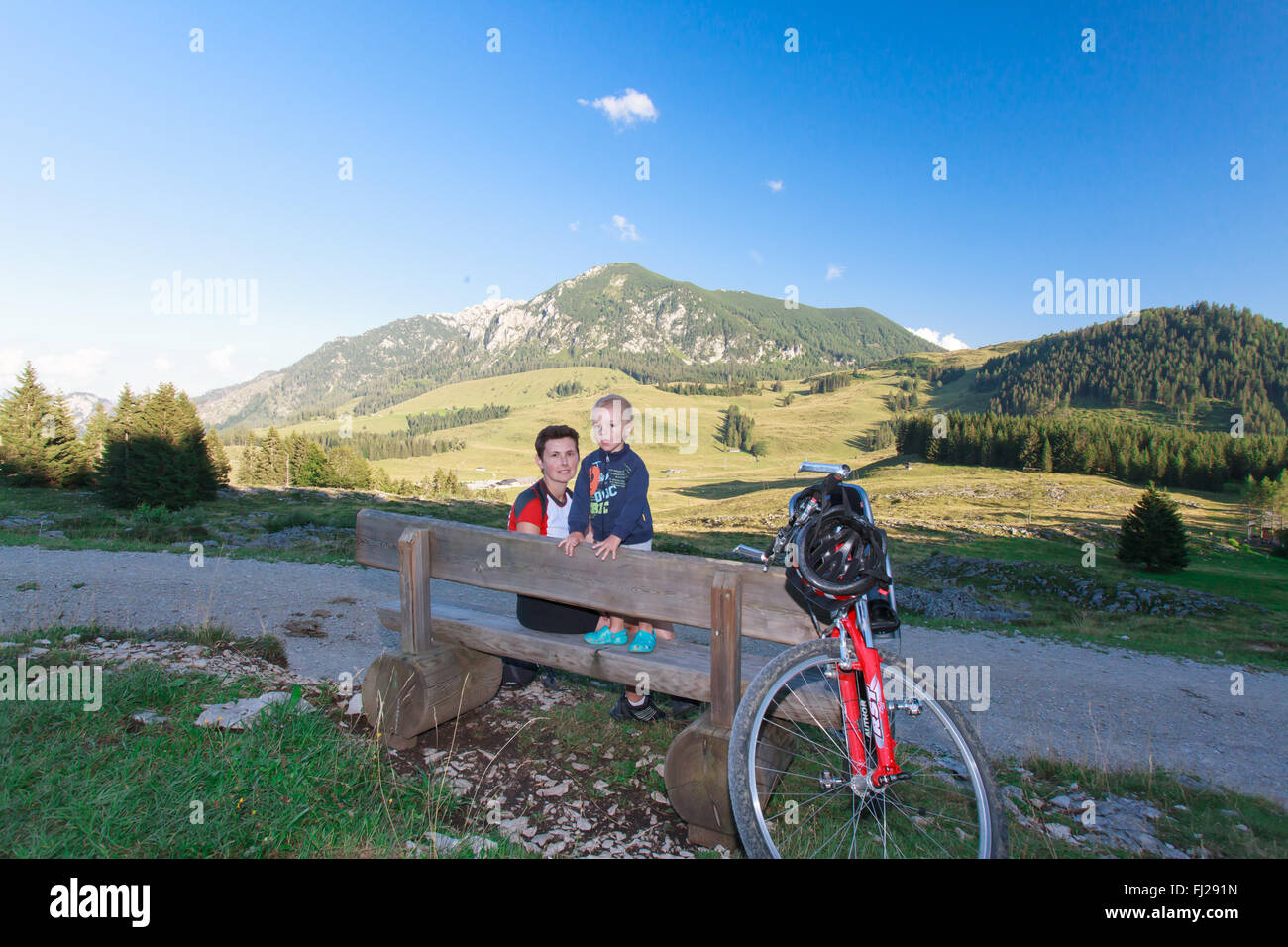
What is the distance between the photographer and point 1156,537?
173 feet

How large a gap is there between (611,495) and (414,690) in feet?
7.84

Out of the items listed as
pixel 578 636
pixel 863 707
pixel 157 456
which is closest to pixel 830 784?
pixel 863 707

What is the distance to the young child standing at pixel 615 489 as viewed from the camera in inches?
205

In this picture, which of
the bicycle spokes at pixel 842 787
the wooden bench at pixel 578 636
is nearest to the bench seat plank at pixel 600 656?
the wooden bench at pixel 578 636

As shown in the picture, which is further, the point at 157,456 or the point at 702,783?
the point at 157,456

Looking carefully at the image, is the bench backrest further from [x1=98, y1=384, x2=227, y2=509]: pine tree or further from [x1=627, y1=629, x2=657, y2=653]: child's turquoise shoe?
[x1=98, y1=384, x2=227, y2=509]: pine tree

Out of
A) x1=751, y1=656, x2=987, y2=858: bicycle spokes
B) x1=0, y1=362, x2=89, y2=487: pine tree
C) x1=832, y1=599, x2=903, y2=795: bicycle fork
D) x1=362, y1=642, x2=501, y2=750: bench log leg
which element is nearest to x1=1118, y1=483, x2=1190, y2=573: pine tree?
x1=751, y1=656, x2=987, y2=858: bicycle spokes

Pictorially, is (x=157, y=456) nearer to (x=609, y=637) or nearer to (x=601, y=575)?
(x=609, y=637)

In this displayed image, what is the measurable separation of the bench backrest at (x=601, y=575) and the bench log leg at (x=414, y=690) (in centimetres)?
79

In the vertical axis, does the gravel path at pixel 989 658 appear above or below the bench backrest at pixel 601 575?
below

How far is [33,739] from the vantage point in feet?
14.5

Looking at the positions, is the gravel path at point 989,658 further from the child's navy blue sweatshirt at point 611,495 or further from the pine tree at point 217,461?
the pine tree at point 217,461
